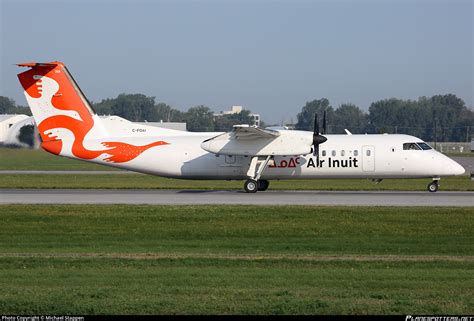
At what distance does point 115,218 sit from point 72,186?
17.0m

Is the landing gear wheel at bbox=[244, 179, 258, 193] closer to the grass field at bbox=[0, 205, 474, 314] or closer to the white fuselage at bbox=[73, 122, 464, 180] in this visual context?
the white fuselage at bbox=[73, 122, 464, 180]

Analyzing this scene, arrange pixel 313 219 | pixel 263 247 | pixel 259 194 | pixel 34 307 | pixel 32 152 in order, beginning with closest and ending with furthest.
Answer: pixel 34 307 → pixel 263 247 → pixel 313 219 → pixel 259 194 → pixel 32 152

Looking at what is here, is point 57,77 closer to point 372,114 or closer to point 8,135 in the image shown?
point 8,135

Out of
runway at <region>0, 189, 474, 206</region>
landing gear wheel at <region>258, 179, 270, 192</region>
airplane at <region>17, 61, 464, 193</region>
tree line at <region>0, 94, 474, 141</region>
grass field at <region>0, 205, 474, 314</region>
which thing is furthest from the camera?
tree line at <region>0, 94, 474, 141</region>

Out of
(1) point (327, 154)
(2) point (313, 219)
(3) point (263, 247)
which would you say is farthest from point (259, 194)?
(3) point (263, 247)

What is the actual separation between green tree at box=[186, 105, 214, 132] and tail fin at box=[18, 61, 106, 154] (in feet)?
226

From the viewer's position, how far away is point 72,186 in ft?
136

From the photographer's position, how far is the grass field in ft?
39.7

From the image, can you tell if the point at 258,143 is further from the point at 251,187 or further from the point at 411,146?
the point at 411,146

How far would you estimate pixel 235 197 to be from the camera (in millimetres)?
33062

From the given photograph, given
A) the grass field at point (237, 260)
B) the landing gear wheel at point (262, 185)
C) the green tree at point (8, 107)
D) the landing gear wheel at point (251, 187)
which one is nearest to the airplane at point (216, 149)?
the landing gear wheel at point (251, 187)

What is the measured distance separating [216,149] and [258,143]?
1.93 m

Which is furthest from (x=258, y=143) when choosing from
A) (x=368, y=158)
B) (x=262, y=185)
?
(x=368, y=158)

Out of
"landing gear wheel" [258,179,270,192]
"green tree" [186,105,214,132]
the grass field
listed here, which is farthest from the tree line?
the grass field
